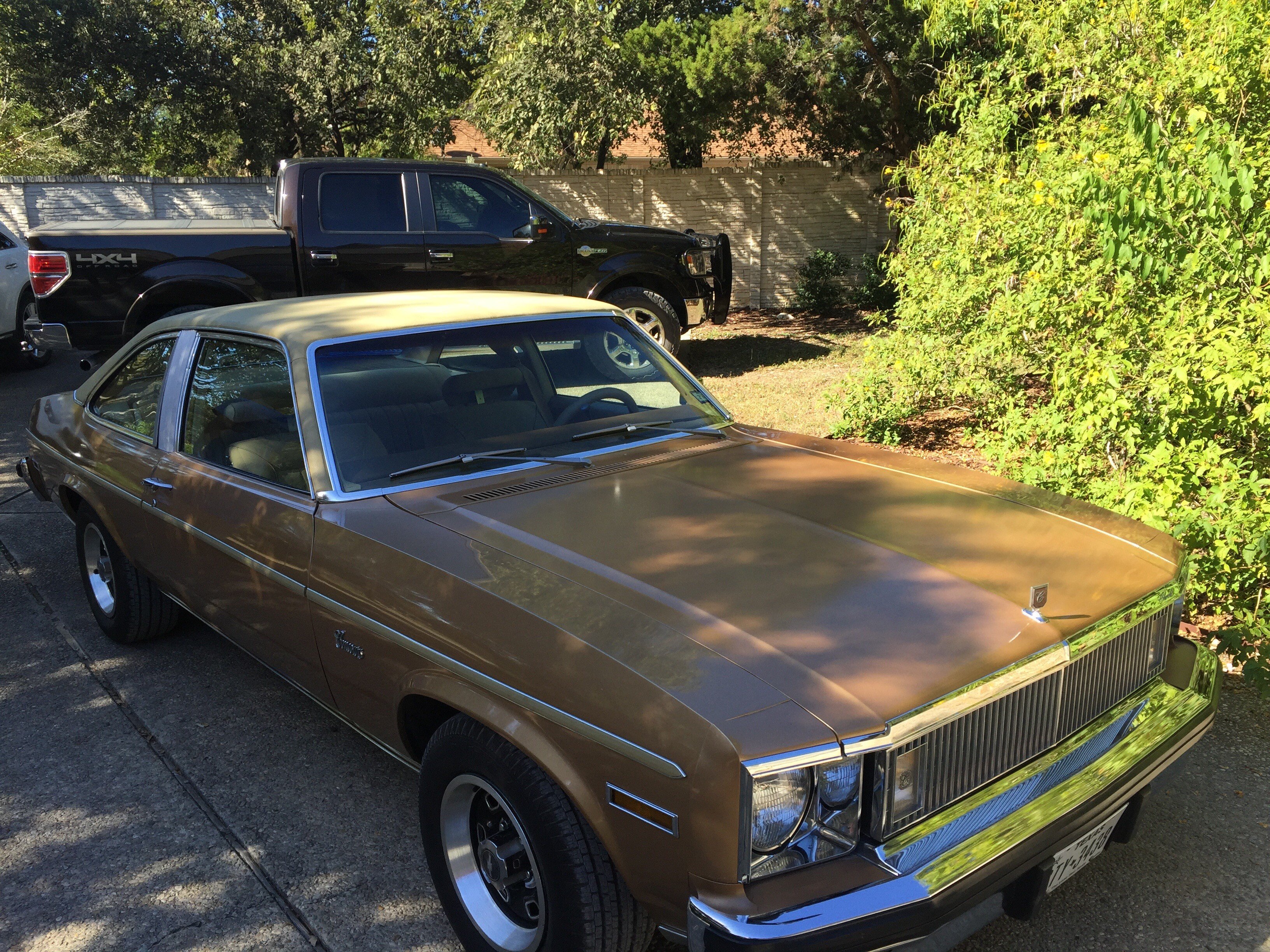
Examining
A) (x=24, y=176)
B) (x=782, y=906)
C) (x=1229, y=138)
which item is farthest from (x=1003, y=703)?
(x=24, y=176)

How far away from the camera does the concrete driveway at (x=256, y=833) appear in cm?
278

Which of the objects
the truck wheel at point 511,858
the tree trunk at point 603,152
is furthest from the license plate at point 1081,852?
the tree trunk at point 603,152

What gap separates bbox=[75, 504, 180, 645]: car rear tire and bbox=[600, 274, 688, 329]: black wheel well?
6.05 m

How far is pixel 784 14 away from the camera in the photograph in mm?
11969

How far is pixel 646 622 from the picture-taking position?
2271mm

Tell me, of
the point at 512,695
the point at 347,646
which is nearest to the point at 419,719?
the point at 347,646

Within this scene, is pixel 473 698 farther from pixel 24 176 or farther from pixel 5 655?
pixel 24 176

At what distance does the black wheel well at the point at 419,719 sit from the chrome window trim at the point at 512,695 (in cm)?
18

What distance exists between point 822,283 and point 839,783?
1411 centimetres

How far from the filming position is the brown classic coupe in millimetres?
2004

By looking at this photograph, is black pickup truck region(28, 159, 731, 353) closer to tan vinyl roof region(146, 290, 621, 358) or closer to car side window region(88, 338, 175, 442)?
car side window region(88, 338, 175, 442)

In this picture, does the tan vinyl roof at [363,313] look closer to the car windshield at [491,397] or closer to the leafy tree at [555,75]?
the car windshield at [491,397]

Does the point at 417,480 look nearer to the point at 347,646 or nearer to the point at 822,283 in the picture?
the point at 347,646

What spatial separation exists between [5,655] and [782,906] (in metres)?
4.14
